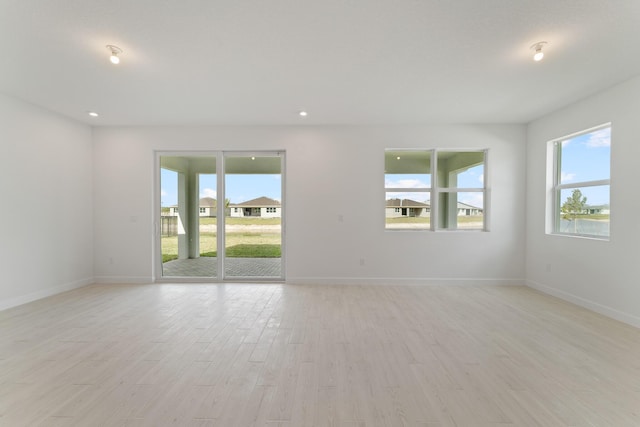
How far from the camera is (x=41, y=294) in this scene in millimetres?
4414

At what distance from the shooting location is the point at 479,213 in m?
5.38

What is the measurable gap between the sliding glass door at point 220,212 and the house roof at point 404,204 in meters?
1.98

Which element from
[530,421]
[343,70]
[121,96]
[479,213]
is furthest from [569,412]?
[121,96]

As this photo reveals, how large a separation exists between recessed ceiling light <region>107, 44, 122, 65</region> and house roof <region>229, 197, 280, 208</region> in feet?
9.61

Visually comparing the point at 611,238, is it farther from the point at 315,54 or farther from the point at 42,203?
the point at 42,203

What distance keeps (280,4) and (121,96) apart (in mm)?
2947

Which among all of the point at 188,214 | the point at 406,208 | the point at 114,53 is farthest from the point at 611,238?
the point at 188,214

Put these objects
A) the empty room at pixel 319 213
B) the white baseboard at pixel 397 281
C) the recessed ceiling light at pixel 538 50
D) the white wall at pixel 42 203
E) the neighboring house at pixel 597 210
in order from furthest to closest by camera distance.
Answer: the white baseboard at pixel 397 281, the white wall at pixel 42 203, the neighboring house at pixel 597 210, the recessed ceiling light at pixel 538 50, the empty room at pixel 319 213

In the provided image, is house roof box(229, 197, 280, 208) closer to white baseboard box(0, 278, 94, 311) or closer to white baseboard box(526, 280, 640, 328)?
white baseboard box(0, 278, 94, 311)

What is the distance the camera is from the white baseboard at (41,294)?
13.0 feet

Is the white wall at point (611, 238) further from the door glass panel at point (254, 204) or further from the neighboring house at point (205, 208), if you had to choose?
the neighboring house at point (205, 208)

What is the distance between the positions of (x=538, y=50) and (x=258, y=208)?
439 centimetres

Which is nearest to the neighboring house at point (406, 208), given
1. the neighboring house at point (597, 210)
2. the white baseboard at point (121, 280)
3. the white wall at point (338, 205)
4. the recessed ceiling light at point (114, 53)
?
the white wall at point (338, 205)

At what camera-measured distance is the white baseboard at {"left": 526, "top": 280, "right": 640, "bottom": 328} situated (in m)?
3.44
